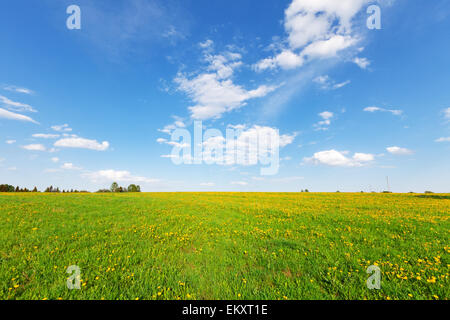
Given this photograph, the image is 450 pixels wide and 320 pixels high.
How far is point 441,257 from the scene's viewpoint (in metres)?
5.95

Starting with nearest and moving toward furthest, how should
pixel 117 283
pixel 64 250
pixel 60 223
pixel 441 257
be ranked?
pixel 117 283 < pixel 441 257 < pixel 64 250 < pixel 60 223

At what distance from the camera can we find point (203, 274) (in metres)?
5.21

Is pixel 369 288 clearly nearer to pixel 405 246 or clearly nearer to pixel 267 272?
pixel 267 272

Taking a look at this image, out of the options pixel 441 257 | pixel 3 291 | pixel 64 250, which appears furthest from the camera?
pixel 64 250

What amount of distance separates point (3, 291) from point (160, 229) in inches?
226

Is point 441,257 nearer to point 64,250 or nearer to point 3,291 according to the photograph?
point 3,291

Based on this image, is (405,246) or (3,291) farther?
(405,246)

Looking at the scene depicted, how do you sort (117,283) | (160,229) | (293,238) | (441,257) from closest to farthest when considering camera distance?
(117,283) → (441,257) → (293,238) → (160,229)
